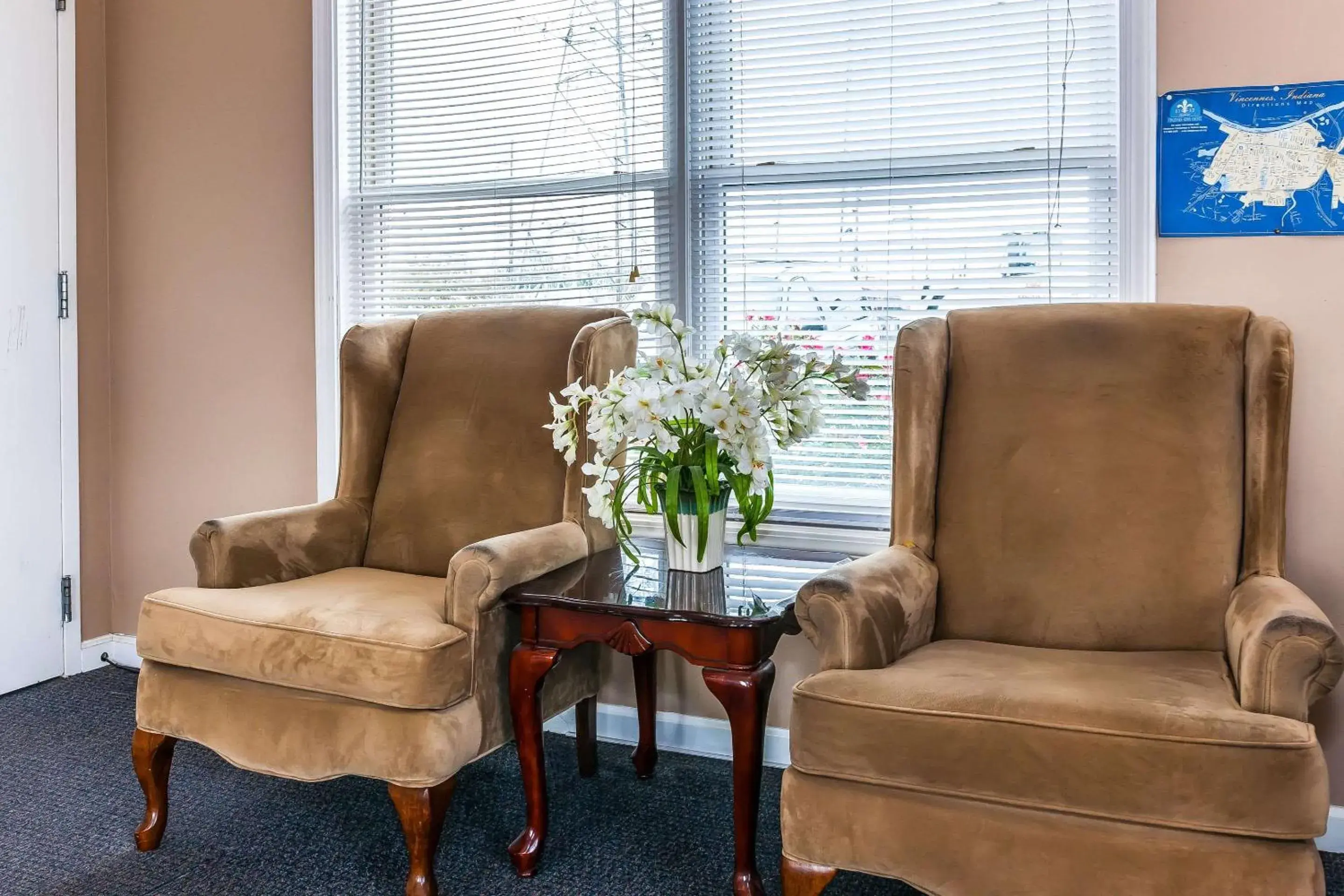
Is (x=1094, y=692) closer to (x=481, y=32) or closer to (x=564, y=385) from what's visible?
(x=564, y=385)

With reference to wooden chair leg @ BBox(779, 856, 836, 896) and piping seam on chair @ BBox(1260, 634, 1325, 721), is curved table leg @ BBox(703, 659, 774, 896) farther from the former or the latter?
piping seam on chair @ BBox(1260, 634, 1325, 721)

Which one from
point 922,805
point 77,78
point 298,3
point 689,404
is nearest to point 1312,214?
point 689,404

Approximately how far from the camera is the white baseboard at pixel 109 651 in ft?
10.9

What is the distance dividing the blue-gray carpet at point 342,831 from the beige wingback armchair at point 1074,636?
456 mm

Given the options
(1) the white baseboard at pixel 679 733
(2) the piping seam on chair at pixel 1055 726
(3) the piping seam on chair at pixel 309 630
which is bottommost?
(1) the white baseboard at pixel 679 733

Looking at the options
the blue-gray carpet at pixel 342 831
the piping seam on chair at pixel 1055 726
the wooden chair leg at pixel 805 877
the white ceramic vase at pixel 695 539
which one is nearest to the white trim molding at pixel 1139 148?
the white ceramic vase at pixel 695 539

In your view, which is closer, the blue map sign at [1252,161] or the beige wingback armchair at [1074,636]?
the beige wingback armchair at [1074,636]

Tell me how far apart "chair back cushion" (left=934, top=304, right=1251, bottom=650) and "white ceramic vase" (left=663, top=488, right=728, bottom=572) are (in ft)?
1.47

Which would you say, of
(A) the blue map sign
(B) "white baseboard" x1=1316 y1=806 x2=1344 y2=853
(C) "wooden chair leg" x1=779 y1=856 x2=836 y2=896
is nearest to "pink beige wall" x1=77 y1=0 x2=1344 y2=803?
(C) "wooden chair leg" x1=779 y1=856 x2=836 y2=896

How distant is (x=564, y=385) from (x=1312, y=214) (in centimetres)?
159

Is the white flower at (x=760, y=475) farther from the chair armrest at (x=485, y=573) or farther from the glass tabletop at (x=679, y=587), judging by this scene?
the chair armrest at (x=485, y=573)

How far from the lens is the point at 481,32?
2.88 meters

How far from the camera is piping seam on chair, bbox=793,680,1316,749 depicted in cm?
142

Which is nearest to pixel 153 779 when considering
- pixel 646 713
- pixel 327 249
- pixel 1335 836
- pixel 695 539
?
pixel 646 713
